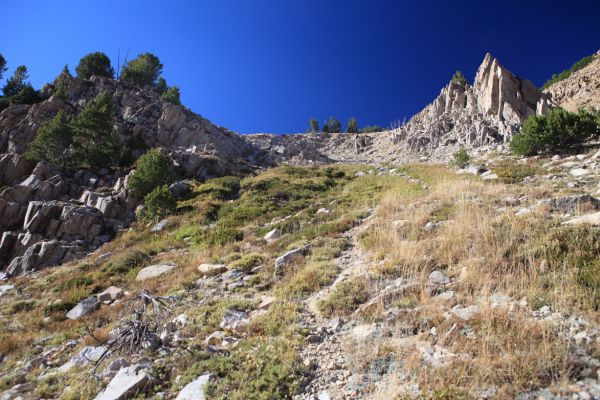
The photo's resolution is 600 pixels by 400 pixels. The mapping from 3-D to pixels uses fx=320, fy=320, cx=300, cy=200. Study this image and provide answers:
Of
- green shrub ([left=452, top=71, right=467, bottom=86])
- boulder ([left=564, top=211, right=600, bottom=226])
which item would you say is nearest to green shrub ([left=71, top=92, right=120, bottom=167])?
boulder ([left=564, top=211, right=600, bottom=226])

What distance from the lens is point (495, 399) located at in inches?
135

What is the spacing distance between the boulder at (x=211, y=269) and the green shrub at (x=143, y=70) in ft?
236

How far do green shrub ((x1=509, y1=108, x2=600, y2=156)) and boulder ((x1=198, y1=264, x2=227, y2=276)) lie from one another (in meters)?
22.2

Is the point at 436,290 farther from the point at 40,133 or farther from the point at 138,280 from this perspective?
the point at 40,133

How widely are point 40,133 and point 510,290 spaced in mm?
41010

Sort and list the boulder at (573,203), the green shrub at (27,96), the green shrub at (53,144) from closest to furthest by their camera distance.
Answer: the boulder at (573,203) → the green shrub at (53,144) → the green shrub at (27,96)

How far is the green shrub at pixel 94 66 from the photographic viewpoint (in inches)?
2596

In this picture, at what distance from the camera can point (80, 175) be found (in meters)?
30.8

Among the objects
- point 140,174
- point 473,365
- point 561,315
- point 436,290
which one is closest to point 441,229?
point 436,290

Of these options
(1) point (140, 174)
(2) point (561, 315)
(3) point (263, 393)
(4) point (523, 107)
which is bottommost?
(3) point (263, 393)

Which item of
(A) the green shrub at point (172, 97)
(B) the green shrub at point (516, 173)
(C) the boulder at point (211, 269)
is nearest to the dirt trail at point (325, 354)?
(C) the boulder at point (211, 269)

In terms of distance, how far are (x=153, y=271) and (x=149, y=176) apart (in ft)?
52.0

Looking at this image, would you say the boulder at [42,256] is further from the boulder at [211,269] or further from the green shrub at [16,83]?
the green shrub at [16,83]

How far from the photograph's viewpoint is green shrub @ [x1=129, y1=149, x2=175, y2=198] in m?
25.6
